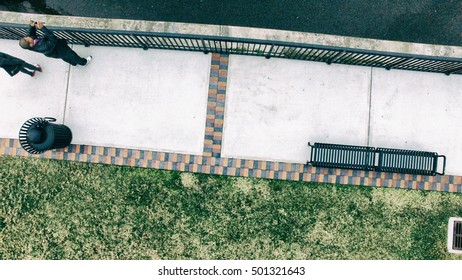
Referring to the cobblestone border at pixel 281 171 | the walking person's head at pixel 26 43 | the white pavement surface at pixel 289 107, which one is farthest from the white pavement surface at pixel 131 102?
the walking person's head at pixel 26 43

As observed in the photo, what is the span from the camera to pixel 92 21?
23.7 feet

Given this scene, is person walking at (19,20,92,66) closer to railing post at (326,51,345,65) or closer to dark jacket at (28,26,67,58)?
dark jacket at (28,26,67,58)

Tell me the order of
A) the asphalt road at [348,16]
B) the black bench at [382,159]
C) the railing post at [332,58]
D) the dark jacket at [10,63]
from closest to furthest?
the dark jacket at [10,63] < the railing post at [332,58] < the black bench at [382,159] < the asphalt road at [348,16]

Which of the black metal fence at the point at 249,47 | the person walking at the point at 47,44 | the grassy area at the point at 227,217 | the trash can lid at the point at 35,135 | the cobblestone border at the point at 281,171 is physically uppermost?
the black metal fence at the point at 249,47

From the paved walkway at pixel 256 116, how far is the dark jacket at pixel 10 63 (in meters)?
1.00

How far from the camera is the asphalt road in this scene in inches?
298

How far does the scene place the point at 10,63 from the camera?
6.74m

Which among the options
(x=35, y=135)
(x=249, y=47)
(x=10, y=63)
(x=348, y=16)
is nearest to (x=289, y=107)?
(x=249, y=47)

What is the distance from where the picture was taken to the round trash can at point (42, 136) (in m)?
6.36

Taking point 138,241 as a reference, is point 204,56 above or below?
above

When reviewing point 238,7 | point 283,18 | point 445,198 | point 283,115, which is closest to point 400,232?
point 445,198

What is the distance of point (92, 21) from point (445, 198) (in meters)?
7.37

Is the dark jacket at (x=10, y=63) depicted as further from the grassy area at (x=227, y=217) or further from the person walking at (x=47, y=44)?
the grassy area at (x=227, y=217)
